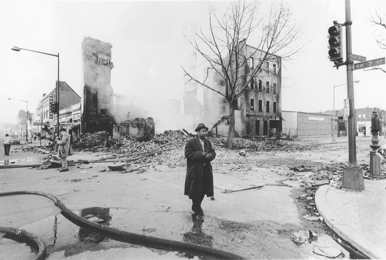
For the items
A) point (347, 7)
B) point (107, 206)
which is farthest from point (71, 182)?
point (347, 7)

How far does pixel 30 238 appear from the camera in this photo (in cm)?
337

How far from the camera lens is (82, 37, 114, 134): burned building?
2759 centimetres

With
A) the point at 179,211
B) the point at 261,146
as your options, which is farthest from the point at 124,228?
the point at 261,146

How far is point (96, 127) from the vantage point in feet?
93.8

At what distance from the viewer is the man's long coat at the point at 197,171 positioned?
14.0ft

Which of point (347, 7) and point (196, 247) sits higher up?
point (347, 7)

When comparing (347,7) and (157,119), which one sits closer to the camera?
(347,7)

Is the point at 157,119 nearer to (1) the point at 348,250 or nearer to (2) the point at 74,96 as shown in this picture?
(2) the point at 74,96

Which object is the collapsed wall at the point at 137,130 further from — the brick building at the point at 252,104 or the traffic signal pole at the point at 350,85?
the traffic signal pole at the point at 350,85

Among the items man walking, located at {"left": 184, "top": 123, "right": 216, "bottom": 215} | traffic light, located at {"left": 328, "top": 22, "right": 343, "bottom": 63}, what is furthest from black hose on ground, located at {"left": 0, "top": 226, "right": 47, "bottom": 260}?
traffic light, located at {"left": 328, "top": 22, "right": 343, "bottom": 63}

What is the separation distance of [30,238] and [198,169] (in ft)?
9.35

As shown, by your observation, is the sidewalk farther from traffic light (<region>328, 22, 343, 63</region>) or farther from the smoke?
the smoke

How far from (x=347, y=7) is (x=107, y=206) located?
7842 millimetres

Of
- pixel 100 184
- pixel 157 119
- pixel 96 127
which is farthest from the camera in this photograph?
pixel 157 119
